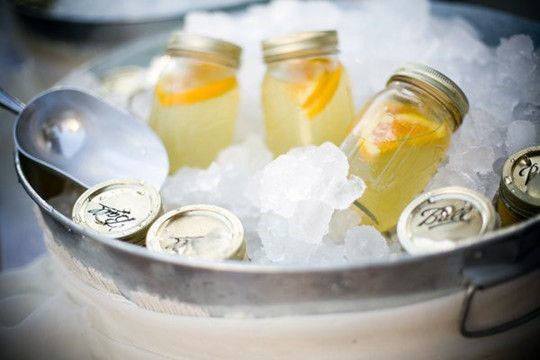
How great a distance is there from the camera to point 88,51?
1451mm

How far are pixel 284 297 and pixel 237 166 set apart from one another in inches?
12.9

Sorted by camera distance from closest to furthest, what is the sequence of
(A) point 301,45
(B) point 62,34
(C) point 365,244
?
(C) point 365,244 < (A) point 301,45 < (B) point 62,34

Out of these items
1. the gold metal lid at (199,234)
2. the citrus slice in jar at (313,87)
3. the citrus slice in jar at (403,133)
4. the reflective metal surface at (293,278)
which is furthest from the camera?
the citrus slice in jar at (313,87)

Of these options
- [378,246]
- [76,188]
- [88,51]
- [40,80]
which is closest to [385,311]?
[378,246]

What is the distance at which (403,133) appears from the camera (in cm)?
70

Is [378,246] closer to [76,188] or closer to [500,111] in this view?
[500,111]

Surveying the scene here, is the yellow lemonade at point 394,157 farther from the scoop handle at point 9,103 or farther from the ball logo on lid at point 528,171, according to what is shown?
the scoop handle at point 9,103

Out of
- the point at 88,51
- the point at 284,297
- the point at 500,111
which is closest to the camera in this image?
the point at 284,297

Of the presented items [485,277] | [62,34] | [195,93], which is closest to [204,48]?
[195,93]

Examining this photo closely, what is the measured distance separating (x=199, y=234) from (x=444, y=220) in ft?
0.96

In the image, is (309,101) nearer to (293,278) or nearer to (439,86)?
(439,86)

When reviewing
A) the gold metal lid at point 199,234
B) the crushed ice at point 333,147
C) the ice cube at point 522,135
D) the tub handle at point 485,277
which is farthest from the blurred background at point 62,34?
the tub handle at point 485,277

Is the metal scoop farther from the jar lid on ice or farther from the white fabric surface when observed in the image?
the jar lid on ice

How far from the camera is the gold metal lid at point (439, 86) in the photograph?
67 cm
